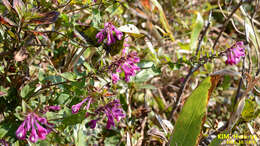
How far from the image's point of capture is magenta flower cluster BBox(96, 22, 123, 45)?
1.11 m

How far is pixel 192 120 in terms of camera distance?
4.10 feet

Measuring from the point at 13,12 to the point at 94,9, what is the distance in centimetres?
36

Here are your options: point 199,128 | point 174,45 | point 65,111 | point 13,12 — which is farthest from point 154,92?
point 13,12

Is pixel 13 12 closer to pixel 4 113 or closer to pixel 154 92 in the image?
pixel 4 113

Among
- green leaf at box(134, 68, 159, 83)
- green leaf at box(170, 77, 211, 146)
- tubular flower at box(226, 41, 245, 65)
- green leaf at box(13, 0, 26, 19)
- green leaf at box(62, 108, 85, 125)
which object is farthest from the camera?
green leaf at box(134, 68, 159, 83)

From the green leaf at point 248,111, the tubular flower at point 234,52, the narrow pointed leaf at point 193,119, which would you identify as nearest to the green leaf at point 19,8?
the narrow pointed leaf at point 193,119

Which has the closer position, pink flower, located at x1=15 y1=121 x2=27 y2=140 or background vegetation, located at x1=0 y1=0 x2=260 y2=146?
pink flower, located at x1=15 y1=121 x2=27 y2=140

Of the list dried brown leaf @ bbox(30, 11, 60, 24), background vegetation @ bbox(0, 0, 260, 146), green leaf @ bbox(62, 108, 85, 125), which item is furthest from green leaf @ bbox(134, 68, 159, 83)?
dried brown leaf @ bbox(30, 11, 60, 24)

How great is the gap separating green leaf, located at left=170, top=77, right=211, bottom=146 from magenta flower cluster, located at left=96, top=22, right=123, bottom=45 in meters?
0.46

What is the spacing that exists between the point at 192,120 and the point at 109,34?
538 millimetres

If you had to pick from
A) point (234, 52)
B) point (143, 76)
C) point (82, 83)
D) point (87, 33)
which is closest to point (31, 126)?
point (82, 83)

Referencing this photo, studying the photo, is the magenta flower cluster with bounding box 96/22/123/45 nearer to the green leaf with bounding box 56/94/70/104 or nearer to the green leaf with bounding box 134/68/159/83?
the green leaf with bounding box 56/94/70/104

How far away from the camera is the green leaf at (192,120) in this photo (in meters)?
1.24

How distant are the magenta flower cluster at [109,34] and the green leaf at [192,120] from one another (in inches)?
17.9
